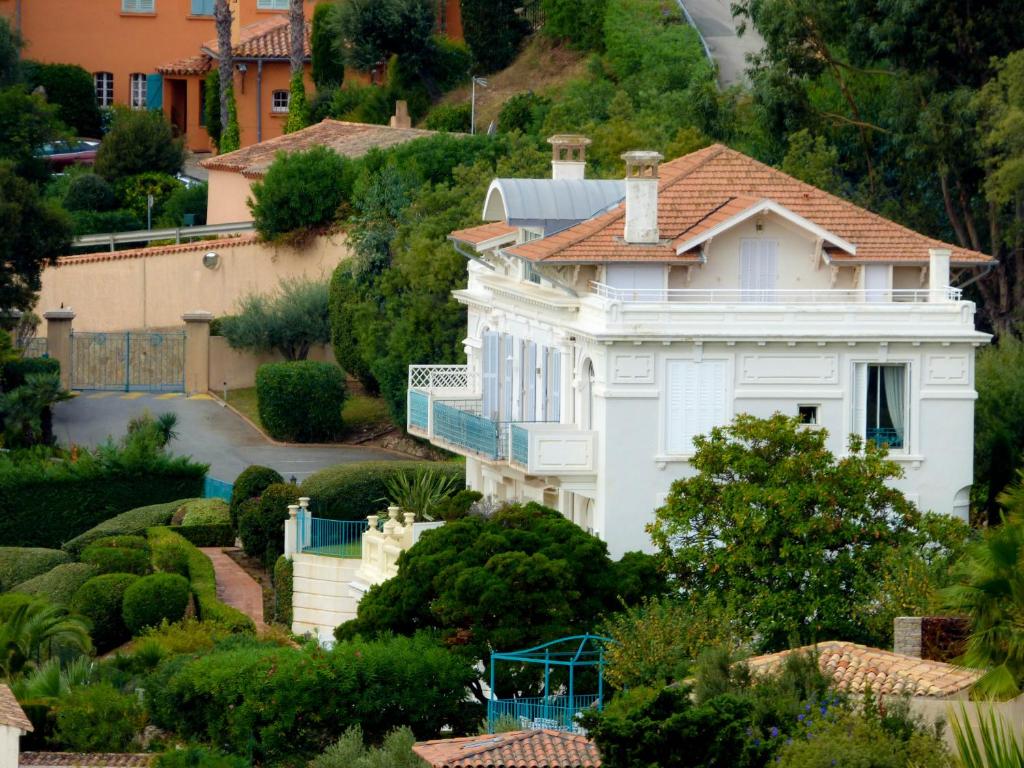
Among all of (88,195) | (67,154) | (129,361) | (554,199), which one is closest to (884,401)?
(554,199)

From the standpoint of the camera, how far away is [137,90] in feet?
344

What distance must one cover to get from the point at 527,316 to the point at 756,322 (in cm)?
540

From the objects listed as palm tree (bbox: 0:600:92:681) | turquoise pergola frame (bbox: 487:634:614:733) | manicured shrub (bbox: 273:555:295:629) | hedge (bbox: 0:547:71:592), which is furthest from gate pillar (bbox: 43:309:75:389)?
turquoise pergola frame (bbox: 487:634:614:733)

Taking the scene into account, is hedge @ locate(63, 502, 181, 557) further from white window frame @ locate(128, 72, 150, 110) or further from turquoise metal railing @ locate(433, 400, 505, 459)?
white window frame @ locate(128, 72, 150, 110)

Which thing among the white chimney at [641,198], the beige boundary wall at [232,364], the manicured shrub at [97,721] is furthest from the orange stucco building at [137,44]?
the manicured shrub at [97,721]

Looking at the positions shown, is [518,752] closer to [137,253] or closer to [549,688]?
[549,688]

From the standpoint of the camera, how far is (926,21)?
64.2 meters

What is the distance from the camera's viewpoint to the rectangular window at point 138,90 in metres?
105

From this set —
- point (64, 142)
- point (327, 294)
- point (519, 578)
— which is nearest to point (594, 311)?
point (519, 578)

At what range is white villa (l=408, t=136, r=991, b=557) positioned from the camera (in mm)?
46562

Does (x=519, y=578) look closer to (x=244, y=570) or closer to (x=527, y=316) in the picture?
(x=527, y=316)

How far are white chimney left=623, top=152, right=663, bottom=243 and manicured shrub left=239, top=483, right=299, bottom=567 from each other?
10577 mm

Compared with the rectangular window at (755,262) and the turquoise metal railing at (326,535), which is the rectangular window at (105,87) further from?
the rectangular window at (755,262)

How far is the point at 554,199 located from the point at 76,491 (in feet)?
47.9
